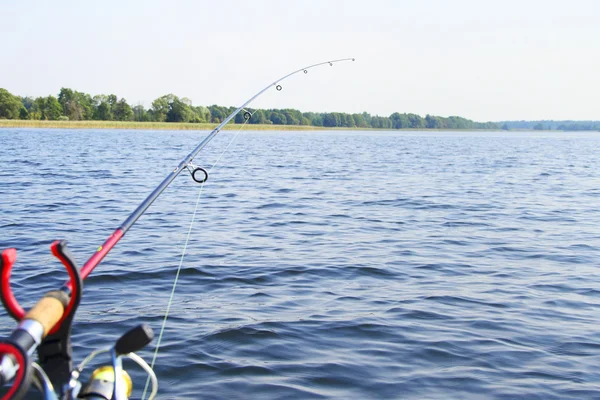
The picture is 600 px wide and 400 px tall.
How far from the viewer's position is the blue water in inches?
189

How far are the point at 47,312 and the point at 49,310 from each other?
0.02 metres

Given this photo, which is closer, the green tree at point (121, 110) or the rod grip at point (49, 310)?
the rod grip at point (49, 310)

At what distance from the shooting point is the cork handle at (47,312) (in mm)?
2219

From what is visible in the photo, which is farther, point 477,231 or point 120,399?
point 477,231

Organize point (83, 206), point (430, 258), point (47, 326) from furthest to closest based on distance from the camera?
point (83, 206) < point (430, 258) < point (47, 326)

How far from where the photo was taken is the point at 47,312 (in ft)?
7.46

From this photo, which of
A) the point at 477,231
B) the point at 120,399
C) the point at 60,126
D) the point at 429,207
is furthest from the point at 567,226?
the point at 60,126

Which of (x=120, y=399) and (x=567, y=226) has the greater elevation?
(x=120, y=399)

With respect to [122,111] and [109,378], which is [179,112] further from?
[109,378]

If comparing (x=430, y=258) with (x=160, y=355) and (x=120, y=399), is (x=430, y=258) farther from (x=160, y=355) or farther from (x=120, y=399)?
(x=120, y=399)

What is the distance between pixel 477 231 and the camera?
35.7ft

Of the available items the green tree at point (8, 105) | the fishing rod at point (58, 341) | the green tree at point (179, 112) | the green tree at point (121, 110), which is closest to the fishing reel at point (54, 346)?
the fishing rod at point (58, 341)

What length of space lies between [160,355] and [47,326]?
2909 mm

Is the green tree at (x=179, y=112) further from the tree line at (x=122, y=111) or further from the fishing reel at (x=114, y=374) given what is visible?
the fishing reel at (x=114, y=374)
